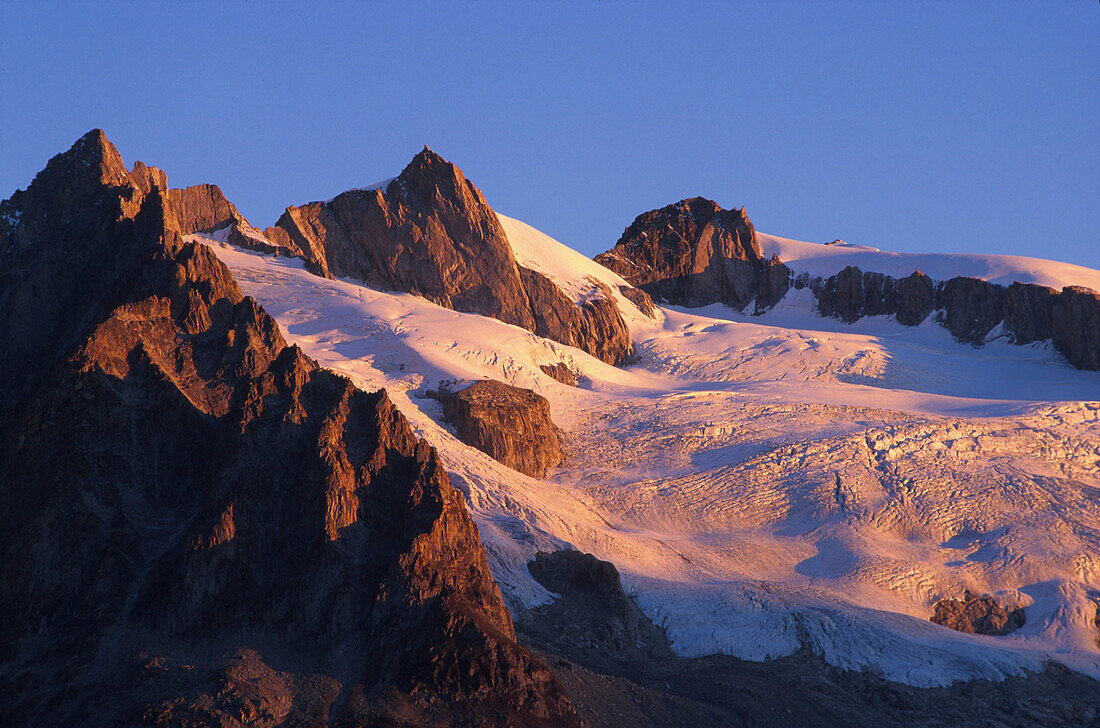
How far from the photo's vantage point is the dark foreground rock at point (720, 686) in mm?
64375

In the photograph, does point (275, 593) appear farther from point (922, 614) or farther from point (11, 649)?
point (922, 614)

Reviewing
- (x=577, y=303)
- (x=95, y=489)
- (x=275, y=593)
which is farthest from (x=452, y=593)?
(x=577, y=303)

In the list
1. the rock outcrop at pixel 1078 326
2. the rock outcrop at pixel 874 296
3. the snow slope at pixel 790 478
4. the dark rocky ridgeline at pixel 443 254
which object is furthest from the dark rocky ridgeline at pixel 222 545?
the rock outcrop at pixel 874 296

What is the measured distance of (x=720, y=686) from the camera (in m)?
69.1

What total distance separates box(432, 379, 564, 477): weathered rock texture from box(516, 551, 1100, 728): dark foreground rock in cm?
2889

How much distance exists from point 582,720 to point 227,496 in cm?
2088

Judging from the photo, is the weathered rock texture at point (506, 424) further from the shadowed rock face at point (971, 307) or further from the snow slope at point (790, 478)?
the shadowed rock face at point (971, 307)

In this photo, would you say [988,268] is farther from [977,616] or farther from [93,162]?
[93,162]

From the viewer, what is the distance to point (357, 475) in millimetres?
64125

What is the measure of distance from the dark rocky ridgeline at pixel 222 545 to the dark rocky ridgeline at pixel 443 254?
8782cm

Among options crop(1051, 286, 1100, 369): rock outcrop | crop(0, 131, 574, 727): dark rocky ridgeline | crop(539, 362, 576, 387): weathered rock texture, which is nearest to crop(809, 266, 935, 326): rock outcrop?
crop(1051, 286, 1100, 369): rock outcrop

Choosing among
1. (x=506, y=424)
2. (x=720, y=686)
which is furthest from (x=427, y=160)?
(x=720, y=686)

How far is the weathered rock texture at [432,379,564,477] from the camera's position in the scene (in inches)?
4321

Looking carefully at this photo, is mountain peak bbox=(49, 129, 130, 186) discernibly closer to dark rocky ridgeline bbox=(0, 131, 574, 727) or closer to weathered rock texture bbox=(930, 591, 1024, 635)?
dark rocky ridgeline bbox=(0, 131, 574, 727)
